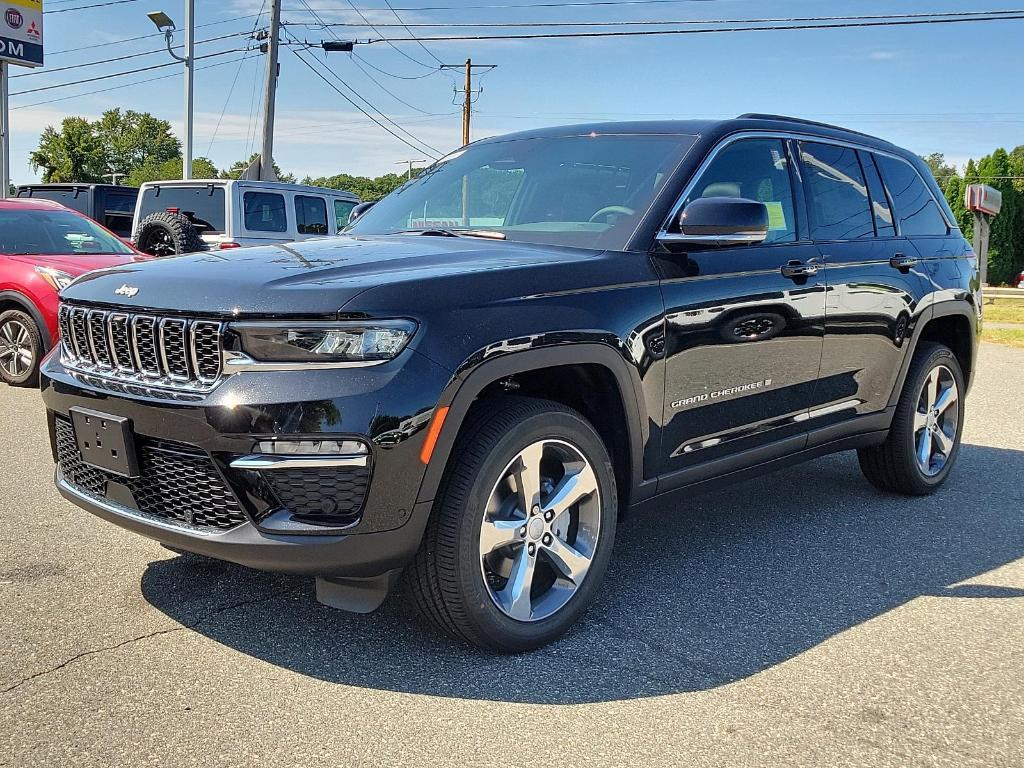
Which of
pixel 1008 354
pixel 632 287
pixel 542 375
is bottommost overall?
pixel 1008 354

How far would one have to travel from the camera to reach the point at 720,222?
12.4ft

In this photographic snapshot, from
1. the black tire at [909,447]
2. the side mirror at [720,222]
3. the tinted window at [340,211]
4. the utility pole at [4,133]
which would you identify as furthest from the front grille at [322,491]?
the utility pole at [4,133]

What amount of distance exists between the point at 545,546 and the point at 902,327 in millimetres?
2670

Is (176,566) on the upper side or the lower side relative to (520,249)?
lower

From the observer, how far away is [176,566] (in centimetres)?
417

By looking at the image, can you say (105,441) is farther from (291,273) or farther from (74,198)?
(74,198)

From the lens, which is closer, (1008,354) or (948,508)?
(948,508)

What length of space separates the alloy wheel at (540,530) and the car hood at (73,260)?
6239 mm

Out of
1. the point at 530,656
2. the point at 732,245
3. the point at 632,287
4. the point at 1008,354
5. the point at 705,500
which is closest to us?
the point at 530,656

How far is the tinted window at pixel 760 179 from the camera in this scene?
4.29m

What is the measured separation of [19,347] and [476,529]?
6.99 metres

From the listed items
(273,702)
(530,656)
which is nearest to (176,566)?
(273,702)

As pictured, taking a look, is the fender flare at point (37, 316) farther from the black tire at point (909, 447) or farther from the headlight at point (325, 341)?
the black tire at point (909, 447)

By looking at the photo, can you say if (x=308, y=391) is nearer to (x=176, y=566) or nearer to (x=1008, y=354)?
(x=176, y=566)
